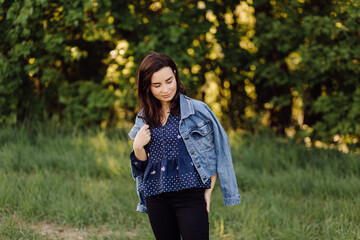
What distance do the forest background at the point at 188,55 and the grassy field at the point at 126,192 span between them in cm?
77

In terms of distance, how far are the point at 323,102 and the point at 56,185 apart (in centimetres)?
427

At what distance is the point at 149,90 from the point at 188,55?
3537 mm

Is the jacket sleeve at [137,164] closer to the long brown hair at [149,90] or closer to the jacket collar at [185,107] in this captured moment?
the long brown hair at [149,90]

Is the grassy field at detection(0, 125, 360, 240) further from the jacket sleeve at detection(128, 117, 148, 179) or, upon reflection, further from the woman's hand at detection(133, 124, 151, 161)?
the woman's hand at detection(133, 124, 151, 161)

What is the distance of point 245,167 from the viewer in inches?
207

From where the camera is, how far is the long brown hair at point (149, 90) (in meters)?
2.48

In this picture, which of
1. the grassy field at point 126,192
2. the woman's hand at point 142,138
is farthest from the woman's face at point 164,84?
the grassy field at point 126,192

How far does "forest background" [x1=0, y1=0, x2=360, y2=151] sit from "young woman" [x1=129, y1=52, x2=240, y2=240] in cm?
320

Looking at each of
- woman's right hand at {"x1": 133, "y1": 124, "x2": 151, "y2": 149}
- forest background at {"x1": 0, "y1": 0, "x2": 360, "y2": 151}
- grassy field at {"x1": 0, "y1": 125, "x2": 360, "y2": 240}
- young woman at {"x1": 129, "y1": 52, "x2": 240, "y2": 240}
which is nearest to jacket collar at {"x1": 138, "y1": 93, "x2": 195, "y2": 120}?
young woman at {"x1": 129, "y1": 52, "x2": 240, "y2": 240}

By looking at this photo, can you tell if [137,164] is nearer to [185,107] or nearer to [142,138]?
[142,138]

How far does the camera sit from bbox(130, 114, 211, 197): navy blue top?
2.41 m

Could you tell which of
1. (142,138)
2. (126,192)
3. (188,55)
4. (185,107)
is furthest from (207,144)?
(188,55)

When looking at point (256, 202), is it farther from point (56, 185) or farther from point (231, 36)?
point (231, 36)

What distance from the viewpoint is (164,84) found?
2473mm
